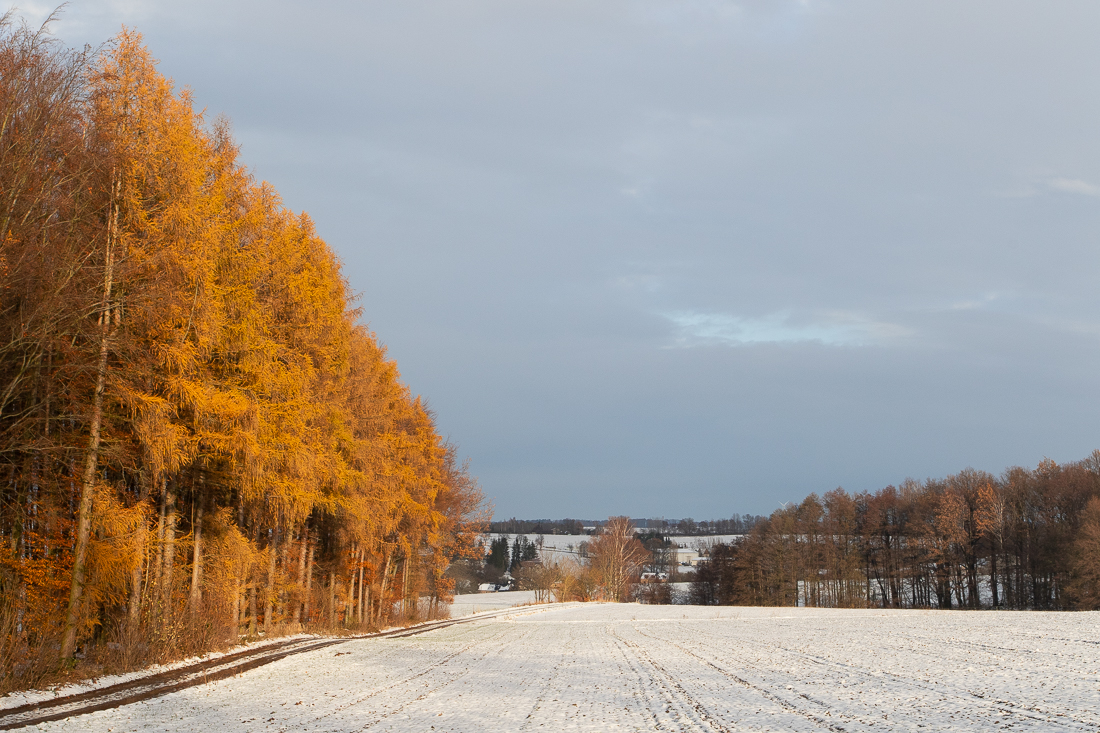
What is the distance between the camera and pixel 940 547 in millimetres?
70000

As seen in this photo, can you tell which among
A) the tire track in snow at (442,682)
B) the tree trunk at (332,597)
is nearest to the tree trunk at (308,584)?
the tree trunk at (332,597)

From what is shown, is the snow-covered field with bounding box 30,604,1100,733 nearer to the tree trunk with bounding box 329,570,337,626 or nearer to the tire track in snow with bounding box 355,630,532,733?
the tire track in snow with bounding box 355,630,532,733

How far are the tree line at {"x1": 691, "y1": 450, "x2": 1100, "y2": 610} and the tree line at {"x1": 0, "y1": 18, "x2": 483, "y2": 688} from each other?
193 feet

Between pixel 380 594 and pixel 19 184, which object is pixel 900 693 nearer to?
pixel 19 184

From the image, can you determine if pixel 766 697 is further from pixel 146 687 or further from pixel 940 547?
pixel 940 547

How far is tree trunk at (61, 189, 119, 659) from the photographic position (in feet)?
46.1

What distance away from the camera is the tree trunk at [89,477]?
553 inches

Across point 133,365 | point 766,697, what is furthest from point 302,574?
point 766,697

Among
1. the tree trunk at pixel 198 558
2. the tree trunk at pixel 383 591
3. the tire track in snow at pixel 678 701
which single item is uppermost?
the tree trunk at pixel 198 558

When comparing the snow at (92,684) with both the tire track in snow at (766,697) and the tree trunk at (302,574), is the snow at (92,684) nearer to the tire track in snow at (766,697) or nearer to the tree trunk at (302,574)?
the tree trunk at (302,574)

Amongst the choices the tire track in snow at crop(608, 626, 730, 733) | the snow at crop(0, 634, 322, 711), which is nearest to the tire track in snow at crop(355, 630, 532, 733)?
the tire track in snow at crop(608, 626, 730, 733)

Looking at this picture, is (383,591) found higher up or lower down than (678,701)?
lower down

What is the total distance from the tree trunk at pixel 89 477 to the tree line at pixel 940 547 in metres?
62.0

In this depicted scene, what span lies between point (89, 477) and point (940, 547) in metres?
74.6
